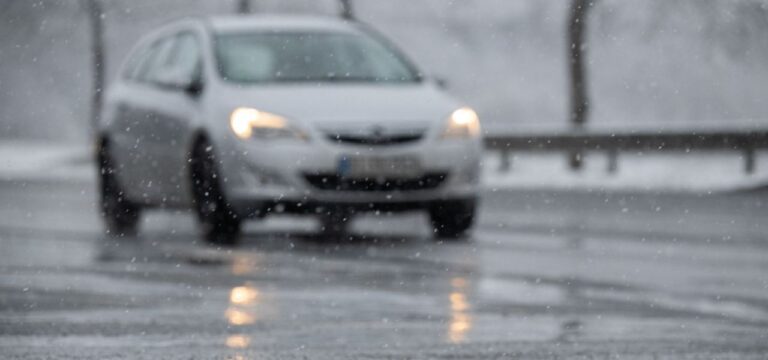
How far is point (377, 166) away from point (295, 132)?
516 mm

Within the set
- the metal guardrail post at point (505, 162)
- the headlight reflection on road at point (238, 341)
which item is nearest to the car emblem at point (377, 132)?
the headlight reflection on road at point (238, 341)

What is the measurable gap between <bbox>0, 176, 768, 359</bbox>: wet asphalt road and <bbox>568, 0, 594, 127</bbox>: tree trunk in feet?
57.5

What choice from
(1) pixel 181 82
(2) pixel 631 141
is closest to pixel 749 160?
(2) pixel 631 141

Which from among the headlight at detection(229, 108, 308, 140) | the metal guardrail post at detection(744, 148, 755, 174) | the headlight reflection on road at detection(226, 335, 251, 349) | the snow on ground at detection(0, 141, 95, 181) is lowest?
the snow on ground at detection(0, 141, 95, 181)

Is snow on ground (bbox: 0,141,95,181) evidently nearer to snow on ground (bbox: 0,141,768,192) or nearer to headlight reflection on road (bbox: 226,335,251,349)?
snow on ground (bbox: 0,141,768,192)

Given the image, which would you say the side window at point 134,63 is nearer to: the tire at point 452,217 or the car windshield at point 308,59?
the car windshield at point 308,59

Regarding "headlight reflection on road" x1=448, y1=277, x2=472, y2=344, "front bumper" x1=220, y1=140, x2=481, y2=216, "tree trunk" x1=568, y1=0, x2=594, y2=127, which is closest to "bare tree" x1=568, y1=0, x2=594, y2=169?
"tree trunk" x1=568, y1=0, x2=594, y2=127

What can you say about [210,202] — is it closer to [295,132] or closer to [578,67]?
[295,132]

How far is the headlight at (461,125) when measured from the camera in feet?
40.9

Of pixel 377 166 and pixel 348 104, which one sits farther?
pixel 348 104

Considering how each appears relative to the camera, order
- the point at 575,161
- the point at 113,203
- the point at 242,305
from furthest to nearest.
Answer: the point at 575,161 < the point at 113,203 < the point at 242,305

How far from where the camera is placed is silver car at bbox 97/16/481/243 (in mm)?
12203

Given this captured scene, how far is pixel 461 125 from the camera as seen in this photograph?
494 inches

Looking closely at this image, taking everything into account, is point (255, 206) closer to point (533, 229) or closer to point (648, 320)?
point (533, 229)
